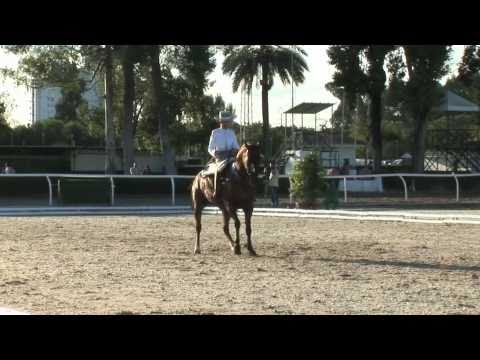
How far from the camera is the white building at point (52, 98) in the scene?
45812 millimetres

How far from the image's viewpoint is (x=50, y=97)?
122m

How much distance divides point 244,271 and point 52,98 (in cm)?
11263

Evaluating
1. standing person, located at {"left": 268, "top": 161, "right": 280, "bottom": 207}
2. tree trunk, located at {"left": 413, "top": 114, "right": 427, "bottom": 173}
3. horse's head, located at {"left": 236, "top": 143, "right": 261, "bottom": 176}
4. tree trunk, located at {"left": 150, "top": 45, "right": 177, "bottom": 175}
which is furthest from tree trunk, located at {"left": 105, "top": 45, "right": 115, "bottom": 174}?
horse's head, located at {"left": 236, "top": 143, "right": 261, "bottom": 176}

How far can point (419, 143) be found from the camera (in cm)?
4972

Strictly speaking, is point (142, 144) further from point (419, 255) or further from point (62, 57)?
point (419, 255)

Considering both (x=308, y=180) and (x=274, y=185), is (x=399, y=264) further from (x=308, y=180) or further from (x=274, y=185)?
(x=274, y=185)

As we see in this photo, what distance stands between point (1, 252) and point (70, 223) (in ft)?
26.3

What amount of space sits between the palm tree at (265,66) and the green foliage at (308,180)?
22.7 meters

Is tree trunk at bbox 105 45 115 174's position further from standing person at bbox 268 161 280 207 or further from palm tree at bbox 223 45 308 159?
standing person at bbox 268 161 280 207

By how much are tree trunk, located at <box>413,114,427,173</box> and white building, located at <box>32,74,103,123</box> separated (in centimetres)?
1975

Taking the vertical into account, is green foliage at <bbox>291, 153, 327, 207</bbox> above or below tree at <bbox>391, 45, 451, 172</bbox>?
below

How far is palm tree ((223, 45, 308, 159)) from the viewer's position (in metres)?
50.7

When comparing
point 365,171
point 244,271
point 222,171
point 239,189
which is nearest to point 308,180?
point 222,171
